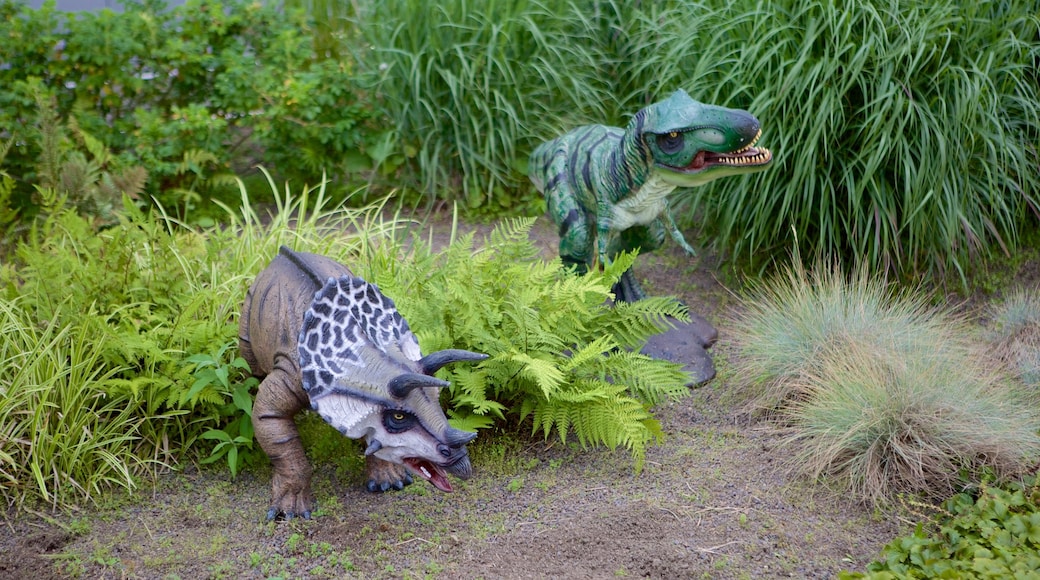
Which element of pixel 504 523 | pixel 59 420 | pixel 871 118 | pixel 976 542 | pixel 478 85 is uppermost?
pixel 871 118

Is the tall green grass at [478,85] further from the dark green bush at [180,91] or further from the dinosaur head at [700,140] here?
the dinosaur head at [700,140]

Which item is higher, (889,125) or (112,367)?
(889,125)

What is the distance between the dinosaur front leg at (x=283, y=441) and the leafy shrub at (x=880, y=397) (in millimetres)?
1964

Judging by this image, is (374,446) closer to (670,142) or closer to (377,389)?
(377,389)

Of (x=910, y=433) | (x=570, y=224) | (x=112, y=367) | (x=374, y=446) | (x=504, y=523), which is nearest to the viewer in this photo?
(x=374, y=446)

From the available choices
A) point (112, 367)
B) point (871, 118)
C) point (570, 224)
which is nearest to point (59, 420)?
point (112, 367)

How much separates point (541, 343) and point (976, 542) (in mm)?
1798

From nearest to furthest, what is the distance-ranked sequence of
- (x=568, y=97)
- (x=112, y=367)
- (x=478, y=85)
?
(x=112, y=367) → (x=478, y=85) → (x=568, y=97)

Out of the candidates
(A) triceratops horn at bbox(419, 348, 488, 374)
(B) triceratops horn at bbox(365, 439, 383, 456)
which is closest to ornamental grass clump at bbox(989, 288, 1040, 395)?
(A) triceratops horn at bbox(419, 348, 488, 374)

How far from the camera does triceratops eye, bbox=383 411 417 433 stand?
321cm

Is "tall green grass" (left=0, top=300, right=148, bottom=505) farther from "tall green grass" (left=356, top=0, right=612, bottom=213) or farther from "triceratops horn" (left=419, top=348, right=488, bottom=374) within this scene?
"tall green grass" (left=356, top=0, right=612, bottom=213)

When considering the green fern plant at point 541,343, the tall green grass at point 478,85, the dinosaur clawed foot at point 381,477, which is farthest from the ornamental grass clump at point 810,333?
the tall green grass at point 478,85

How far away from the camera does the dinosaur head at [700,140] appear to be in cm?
418

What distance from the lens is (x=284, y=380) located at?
3.50m
